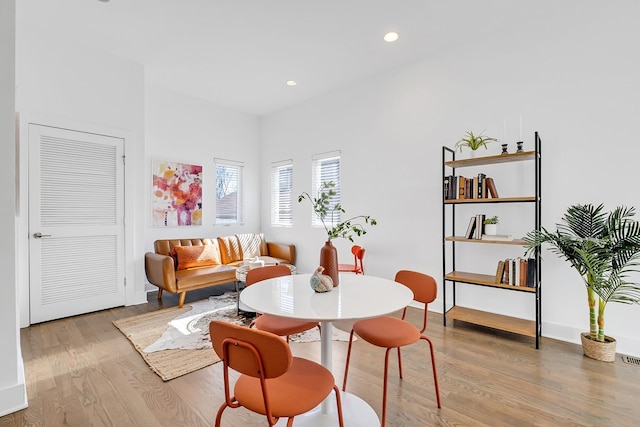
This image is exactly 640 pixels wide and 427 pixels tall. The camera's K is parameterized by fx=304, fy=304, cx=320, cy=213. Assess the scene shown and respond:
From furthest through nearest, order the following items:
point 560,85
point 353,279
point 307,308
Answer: point 560,85 < point 353,279 < point 307,308

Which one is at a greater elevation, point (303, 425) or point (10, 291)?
point (10, 291)

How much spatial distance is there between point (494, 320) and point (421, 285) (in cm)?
151

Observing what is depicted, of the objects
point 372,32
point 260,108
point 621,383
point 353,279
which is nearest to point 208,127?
point 260,108

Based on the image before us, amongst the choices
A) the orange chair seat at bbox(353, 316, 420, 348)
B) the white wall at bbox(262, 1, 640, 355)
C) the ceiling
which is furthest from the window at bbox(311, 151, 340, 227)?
the orange chair seat at bbox(353, 316, 420, 348)

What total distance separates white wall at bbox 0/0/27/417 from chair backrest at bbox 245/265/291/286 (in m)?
→ 1.45

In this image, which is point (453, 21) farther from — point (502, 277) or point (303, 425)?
point (303, 425)

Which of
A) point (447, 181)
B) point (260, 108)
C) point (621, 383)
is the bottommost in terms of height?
point (621, 383)

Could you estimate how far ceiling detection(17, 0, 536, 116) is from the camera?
285 centimetres

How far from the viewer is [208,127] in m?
5.26

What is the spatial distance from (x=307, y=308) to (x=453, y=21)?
3.19 metres

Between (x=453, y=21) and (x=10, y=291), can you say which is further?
(x=453, y=21)

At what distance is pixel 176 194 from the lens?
484 cm

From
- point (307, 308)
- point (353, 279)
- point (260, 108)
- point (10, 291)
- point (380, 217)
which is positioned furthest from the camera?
point (260, 108)

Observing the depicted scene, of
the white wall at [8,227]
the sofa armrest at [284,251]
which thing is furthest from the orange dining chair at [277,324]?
the sofa armrest at [284,251]
